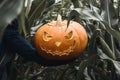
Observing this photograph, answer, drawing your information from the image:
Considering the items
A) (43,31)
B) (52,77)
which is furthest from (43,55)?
(52,77)

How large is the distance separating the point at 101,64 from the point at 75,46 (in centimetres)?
43

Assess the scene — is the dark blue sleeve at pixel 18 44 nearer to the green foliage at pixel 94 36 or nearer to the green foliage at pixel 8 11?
the green foliage at pixel 94 36

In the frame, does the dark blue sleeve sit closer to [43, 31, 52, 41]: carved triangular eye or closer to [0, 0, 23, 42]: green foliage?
[43, 31, 52, 41]: carved triangular eye

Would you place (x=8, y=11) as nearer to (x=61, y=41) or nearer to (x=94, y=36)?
(x=61, y=41)

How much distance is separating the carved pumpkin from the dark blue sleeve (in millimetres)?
55

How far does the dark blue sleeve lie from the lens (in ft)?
2.78

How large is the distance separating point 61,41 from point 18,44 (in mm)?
146

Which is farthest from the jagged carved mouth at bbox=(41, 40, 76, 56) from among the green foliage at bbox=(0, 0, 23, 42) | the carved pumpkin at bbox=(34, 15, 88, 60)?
the green foliage at bbox=(0, 0, 23, 42)

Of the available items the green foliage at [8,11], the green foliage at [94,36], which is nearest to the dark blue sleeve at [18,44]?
the green foliage at [94,36]

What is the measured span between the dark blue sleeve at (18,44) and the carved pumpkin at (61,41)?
0.06m

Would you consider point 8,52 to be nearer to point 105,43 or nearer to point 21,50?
point 21,50

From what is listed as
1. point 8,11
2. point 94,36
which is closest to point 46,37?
point 94,36

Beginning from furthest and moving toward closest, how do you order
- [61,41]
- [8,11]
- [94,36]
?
[94,36] < [61,41] < [8,11]

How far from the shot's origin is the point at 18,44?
2.81 ft
